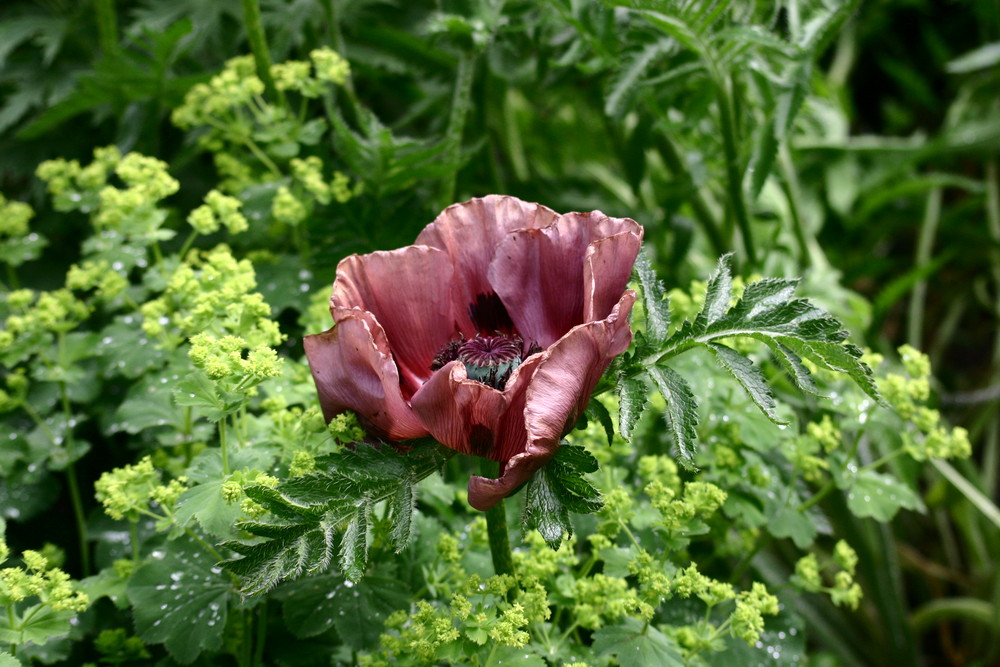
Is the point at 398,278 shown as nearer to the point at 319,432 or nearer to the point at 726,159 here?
the point at 319,432

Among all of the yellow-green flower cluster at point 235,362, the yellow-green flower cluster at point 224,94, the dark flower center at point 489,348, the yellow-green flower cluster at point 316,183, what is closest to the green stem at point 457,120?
the yellow-green flower cluster at point 316,183

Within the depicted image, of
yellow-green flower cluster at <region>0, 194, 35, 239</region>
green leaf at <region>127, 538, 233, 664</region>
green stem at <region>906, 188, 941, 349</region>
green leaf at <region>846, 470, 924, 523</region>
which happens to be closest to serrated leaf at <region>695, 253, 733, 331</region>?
green leaf at <region>846, 470, 924, 523</region>

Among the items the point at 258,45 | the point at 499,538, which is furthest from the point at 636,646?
the point at 258,45

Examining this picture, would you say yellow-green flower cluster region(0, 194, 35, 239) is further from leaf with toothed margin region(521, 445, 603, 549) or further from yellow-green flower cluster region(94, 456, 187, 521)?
leaf with toothed margin region(521, 445, 603, 549)

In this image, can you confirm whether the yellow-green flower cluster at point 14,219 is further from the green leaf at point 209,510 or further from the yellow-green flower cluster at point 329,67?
the green leaf at point 209,510

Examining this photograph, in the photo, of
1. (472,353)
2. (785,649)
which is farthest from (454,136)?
(785,649)

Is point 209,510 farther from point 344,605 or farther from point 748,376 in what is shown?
point 748,376
